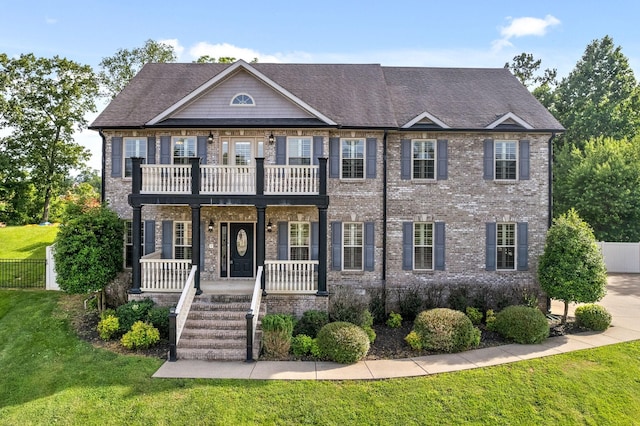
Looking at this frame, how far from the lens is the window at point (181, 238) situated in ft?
48.3

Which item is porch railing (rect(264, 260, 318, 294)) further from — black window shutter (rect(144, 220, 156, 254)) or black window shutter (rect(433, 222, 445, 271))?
black window shutter (rect(433, 222, 445, 271))

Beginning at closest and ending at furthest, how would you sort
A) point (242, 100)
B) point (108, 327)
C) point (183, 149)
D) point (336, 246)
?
point (108, 327), point (242, 100), point (183, 149), point (336, 246)

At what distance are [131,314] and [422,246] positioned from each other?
35.7 feet

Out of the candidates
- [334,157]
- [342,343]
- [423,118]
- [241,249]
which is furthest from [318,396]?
[423,118]

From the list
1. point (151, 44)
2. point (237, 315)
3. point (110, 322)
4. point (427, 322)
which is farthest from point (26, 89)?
point (427, 322)

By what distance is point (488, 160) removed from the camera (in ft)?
49.8

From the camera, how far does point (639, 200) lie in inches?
939

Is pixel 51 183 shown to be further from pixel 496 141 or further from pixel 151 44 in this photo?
pixel 496 141

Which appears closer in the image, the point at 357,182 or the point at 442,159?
the point at 357,182

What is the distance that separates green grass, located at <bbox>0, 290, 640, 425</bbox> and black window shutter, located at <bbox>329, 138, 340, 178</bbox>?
8.02m

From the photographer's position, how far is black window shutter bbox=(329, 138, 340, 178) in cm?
1481

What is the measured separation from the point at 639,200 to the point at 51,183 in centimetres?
4447

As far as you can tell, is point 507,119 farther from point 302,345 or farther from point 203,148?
point 203,148

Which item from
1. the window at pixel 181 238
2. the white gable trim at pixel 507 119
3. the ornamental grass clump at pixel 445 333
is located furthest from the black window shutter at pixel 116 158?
the white gable trim at pixel 507 119
